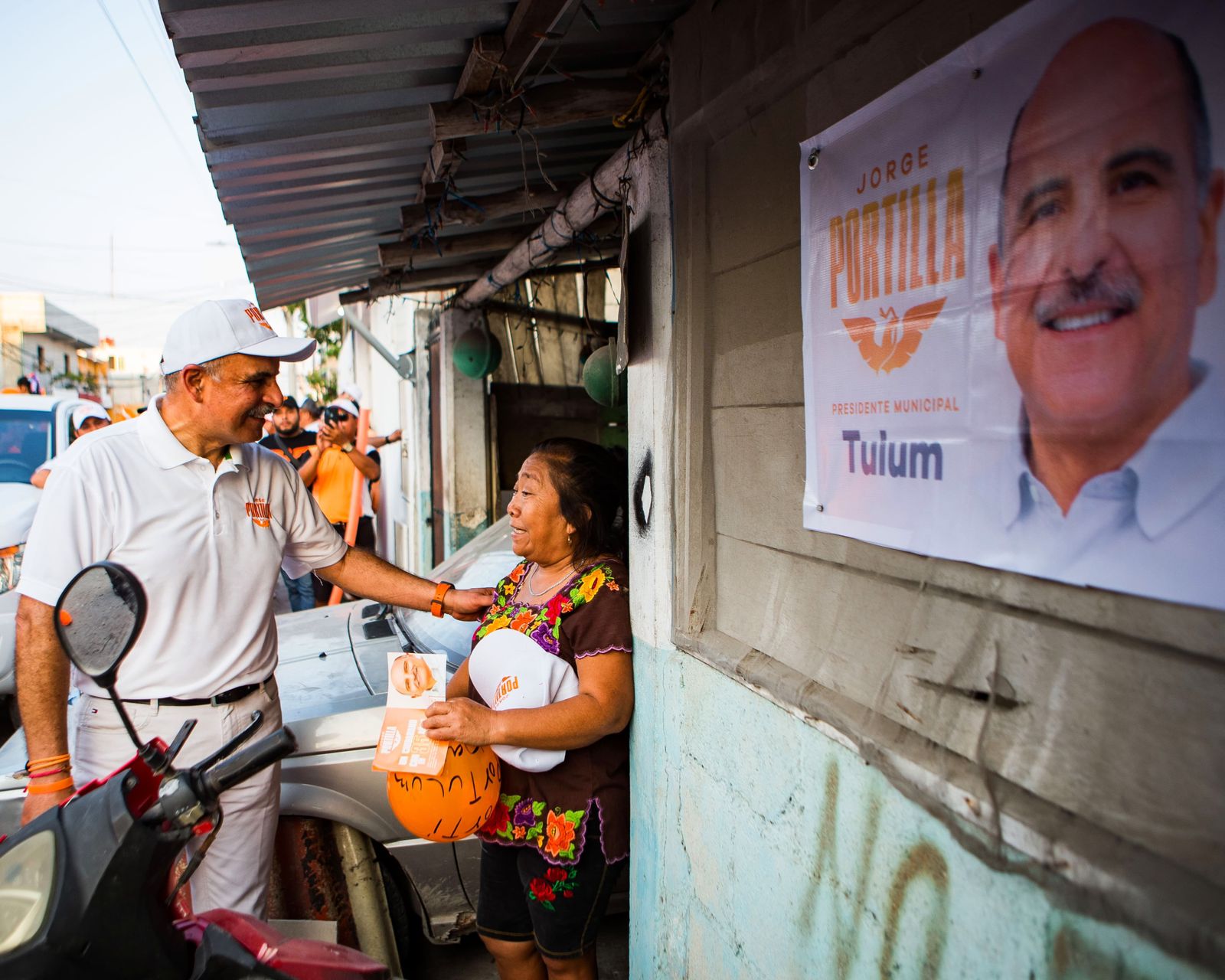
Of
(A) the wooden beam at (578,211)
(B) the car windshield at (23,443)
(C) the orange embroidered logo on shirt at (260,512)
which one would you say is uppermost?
(A) the wooden beam at (578,211)

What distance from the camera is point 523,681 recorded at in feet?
7.72

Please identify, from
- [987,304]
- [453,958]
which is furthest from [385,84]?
[453,958]

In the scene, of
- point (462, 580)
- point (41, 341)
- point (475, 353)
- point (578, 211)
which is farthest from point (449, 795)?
point (41, 341)

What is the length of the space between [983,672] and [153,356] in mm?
63436

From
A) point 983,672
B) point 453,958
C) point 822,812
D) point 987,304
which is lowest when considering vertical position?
point 453,958

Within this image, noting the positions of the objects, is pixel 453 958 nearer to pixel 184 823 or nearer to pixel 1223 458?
pixel 184 823

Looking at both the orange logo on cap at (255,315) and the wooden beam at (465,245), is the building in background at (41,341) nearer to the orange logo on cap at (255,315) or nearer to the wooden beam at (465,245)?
the wooden beam at (465,245)

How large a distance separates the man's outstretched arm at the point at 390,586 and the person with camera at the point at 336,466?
3686 mm

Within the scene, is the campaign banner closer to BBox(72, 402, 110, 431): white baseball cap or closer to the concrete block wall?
the concrete block wall

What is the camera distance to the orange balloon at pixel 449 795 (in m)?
2.25

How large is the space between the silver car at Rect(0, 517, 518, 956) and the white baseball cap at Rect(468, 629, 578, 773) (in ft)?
2.36

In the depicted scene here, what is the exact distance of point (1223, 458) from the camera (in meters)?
0.98

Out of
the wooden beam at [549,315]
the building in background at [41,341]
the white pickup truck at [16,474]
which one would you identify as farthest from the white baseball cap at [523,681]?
the building in background at [41,341]

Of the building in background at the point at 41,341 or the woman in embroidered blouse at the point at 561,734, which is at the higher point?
the building in background at the point at 41,341
